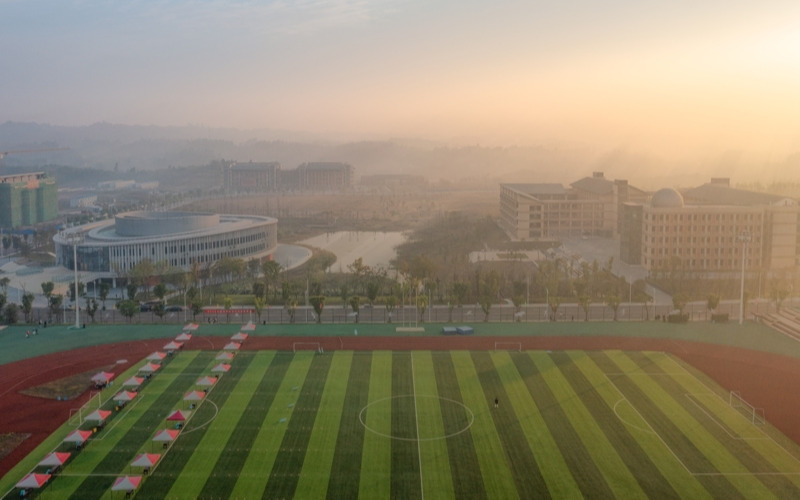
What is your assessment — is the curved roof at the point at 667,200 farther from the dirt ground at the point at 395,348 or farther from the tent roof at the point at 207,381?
the tent roof at the point at 207,381

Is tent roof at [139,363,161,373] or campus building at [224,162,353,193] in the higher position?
campus building at [224,162,353,193]

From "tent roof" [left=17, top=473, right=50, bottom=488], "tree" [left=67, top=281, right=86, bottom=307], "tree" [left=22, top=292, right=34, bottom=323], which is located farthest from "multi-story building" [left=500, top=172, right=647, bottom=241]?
"tent roof" [left=17, top=473, right=50, bottom=488]

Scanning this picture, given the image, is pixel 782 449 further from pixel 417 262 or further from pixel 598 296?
pixel 417 262

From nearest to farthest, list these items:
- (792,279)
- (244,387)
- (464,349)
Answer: (244,387) → (464,349) → (792,279)

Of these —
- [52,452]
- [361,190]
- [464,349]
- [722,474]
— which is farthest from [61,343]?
[361,190]

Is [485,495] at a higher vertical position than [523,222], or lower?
lower

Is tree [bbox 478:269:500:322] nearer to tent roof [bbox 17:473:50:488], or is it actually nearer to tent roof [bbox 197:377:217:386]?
tent roof [bbox 197:377:217:386]
